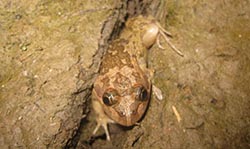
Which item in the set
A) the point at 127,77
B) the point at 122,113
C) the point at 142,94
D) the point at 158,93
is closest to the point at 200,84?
the point at 158,93

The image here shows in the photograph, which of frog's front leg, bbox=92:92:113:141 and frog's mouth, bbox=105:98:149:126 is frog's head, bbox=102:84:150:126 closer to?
frog's mouth, bbox=105:98:149:126

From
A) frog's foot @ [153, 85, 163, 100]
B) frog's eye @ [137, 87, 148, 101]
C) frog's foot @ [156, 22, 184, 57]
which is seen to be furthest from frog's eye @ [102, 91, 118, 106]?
frog's foot @ [156, 22, 184, 57]

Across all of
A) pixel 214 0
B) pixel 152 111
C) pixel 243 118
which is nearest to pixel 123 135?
pixel 152 111

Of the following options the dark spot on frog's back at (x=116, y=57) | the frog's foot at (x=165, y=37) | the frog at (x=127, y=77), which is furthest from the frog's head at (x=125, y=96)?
the frog's foot at (x=165, y=37)

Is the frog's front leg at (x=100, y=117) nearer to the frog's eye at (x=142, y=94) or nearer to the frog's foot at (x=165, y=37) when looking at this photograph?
the frog's eye at (x=142, y=94)

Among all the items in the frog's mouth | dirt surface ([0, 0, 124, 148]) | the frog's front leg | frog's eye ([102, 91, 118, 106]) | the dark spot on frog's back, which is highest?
dirt surface ([0, 0, 124, 148])

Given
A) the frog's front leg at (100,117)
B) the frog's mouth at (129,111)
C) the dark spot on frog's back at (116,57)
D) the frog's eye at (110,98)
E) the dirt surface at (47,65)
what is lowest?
the frog's front leg at (100,117)
